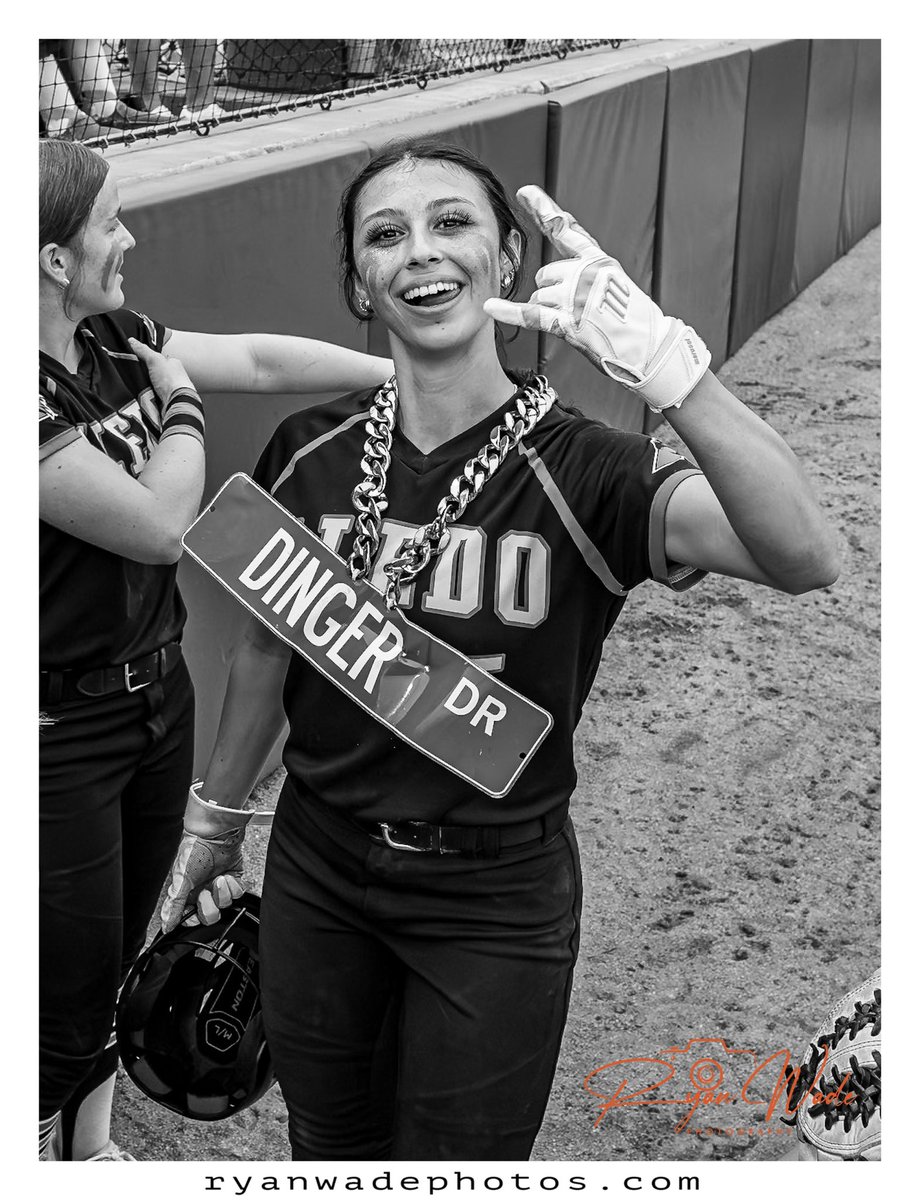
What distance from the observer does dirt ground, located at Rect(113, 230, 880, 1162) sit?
9.64 feet

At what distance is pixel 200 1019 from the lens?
2355 mm

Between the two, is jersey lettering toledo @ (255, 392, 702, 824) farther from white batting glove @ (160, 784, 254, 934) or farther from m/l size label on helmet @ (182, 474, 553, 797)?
white batting glove @ (160, 784, 254, 934)

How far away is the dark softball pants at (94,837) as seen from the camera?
87.1 inches

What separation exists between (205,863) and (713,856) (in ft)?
6.29

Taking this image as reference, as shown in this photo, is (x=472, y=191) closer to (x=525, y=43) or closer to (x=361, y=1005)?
(x=361, y=1005)

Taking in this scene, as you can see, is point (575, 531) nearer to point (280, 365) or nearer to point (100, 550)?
point (100, 550)

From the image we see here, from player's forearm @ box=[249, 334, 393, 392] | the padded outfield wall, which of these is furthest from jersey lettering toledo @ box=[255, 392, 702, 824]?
the padded outfield wall

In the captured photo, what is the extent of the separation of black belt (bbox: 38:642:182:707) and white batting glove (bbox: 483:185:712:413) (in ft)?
3.10

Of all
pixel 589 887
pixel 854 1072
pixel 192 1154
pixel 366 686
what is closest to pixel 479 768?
pixel 366 686

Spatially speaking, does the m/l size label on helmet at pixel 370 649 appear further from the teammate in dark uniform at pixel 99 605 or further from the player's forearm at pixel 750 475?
the player's forearm at pixel 750 475

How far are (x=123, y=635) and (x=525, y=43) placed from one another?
5166mm

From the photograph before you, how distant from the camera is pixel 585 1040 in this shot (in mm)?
3166

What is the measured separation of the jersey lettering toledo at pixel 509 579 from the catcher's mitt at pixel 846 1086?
0.84 m
